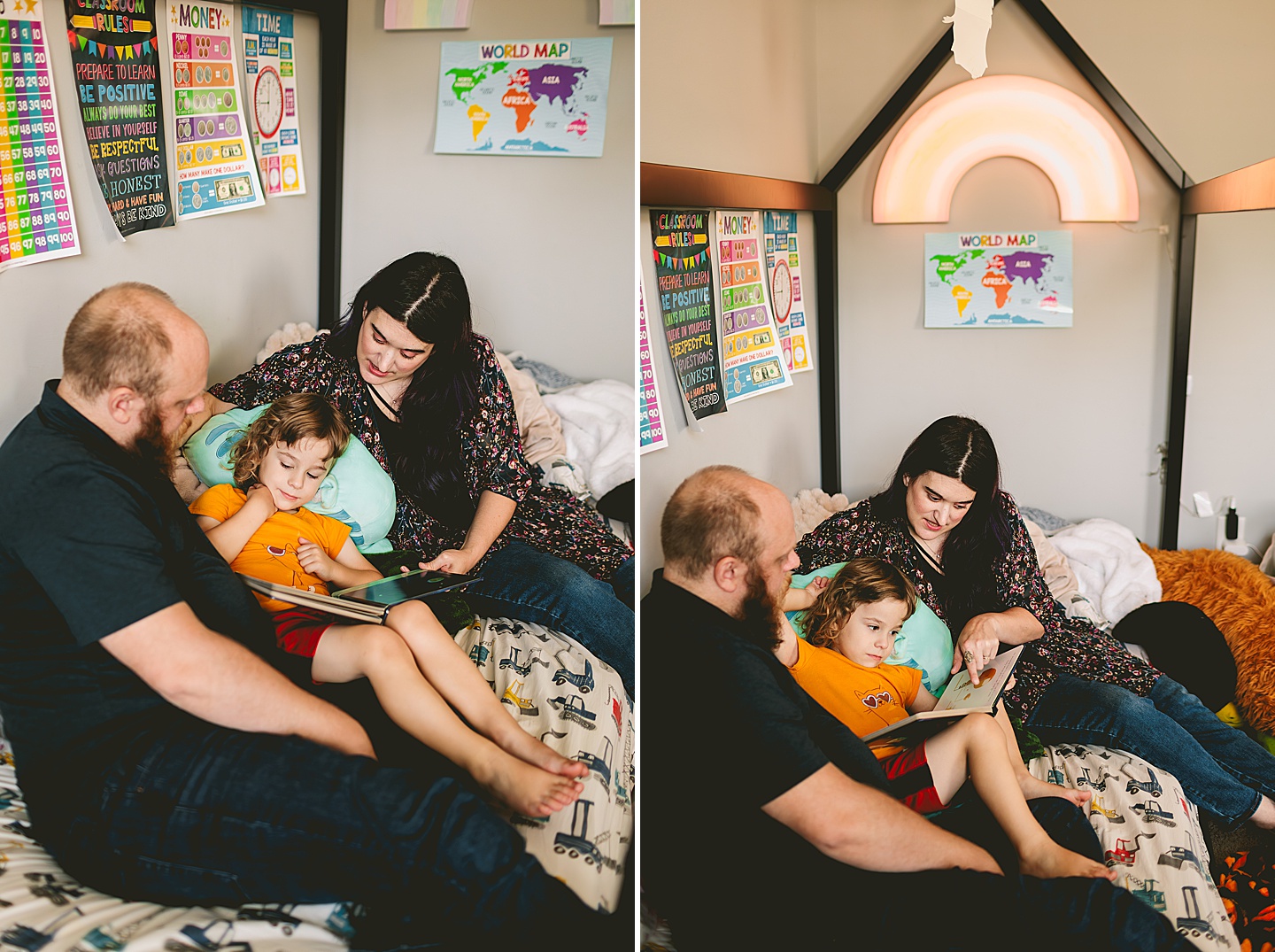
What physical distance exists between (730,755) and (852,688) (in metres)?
0.16

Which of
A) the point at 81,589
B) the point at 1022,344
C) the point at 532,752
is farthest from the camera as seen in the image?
the point at 1022,344

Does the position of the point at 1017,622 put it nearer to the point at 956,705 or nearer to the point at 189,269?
the point at 956,705

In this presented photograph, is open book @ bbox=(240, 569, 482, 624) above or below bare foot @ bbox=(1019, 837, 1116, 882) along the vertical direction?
above

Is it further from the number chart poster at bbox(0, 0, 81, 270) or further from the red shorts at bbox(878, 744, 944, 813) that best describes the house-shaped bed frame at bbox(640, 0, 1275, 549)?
the number chart poster at bbox(0, 0, 81, 270)

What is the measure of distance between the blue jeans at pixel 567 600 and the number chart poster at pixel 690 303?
230 millimetres

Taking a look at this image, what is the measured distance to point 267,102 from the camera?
101cm

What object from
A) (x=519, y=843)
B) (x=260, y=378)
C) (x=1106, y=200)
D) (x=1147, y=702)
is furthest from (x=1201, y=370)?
(x=260, y=378)

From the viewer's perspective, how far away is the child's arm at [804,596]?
970mm

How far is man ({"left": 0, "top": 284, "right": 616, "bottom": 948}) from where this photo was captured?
0.80 meters

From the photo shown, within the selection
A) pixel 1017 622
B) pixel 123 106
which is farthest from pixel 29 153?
pixel 1017 622

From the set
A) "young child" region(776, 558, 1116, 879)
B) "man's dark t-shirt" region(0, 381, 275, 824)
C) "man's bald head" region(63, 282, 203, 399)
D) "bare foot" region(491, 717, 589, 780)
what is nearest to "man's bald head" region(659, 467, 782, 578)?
"young child" region(776, 558, 1116, 879)

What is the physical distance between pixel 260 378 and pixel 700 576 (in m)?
0.55

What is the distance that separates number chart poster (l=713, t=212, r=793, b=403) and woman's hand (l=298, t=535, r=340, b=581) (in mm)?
500

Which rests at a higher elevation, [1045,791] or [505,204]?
[505,204]
